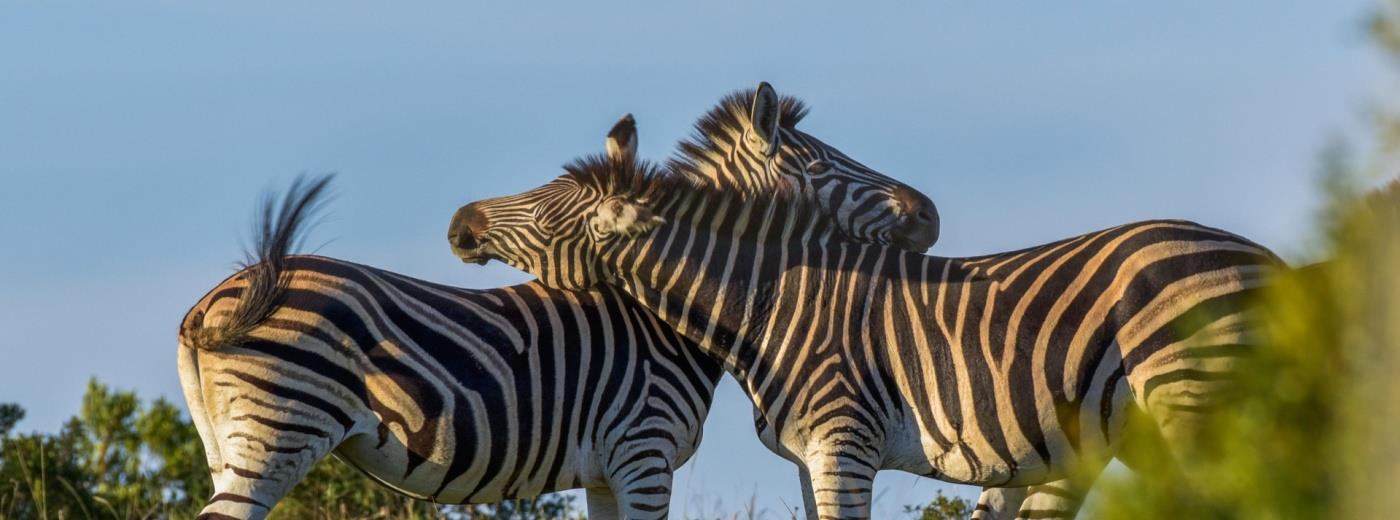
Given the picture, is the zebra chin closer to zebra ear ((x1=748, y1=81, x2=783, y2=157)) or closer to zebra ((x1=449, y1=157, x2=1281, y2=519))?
zebra ear ((x1=748, y1=81, x2=783, y2=157))

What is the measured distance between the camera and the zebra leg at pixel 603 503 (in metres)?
9.36

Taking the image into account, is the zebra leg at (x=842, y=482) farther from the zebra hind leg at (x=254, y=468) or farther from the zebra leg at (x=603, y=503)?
the zebra hind leg at (x=254, y=468)

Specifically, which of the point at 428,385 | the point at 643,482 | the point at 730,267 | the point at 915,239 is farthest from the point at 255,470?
the point at 915,239

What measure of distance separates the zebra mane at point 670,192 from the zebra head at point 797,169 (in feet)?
2.98

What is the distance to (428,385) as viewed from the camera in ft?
27.6

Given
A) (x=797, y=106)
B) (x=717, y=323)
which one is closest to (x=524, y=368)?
(x=717, y=323)

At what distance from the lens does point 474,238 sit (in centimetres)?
942

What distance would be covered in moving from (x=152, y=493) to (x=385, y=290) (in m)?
6.79

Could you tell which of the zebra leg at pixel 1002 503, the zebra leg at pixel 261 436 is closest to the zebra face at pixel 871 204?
the zebra leg at pixel 1002 503

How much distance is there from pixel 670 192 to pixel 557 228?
2.19ft

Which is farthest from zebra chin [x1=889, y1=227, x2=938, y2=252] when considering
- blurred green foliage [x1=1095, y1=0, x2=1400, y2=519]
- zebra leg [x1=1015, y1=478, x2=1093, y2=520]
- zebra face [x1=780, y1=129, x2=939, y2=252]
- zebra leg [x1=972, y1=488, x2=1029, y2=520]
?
blurred green foliage [x1=1095, y1=0, x2=1400, y2=519]

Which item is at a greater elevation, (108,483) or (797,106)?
(797,106)

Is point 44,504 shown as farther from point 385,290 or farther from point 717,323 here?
point 717,323

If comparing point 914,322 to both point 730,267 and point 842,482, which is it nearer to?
point 842,482
